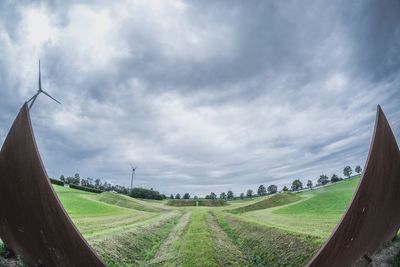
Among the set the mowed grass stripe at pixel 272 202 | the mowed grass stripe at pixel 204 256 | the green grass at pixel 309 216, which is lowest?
the mowed grass stripe at pixel 204 256

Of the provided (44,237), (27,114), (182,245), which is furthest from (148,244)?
(27,114)

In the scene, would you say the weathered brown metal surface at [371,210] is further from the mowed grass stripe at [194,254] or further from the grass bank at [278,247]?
the mowed grass stripe at [194,254]

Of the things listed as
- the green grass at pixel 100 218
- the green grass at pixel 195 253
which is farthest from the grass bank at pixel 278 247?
the green grass at pixel 100 218

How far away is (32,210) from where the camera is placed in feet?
30.2

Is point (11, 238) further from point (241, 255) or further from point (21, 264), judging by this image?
point (241, 255)

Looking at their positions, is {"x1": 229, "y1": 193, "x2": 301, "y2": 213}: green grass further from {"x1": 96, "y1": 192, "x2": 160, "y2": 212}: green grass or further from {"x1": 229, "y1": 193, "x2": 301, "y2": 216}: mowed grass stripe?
{"x1": 96, "y1": 192, "x2": 160, "y2": 212}: green grass

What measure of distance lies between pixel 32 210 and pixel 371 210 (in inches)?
Result: 424

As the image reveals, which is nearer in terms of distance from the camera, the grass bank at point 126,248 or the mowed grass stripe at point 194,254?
the mowed grass stripe at point 194,254

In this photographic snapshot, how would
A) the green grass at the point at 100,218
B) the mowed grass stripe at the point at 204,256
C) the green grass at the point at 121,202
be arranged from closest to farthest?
the mowed grass stripe at the point at 204,256, the green grass at the point at 100,218, the green grass at the point at 121,202

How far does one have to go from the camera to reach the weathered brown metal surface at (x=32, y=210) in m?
8.59

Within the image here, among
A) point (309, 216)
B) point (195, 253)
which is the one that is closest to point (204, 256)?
point (195, 253)

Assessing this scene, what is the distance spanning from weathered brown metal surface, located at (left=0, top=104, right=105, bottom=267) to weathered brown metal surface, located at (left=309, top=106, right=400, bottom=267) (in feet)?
22.7

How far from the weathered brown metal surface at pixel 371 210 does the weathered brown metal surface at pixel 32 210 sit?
6.91 meters

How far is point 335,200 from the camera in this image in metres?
68.2
